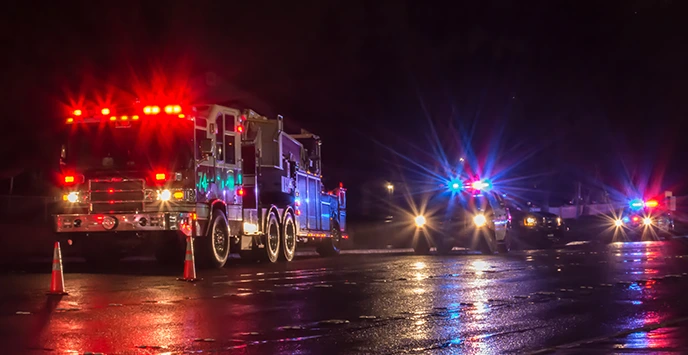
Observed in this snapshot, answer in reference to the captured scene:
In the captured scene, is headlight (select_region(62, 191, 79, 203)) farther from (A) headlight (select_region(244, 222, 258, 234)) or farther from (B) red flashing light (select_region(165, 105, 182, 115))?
(A) headlight (select_region(244, 222, 258, 234))

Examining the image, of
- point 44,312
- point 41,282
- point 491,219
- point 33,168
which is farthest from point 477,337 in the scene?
point 33,168

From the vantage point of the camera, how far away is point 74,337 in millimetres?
8633

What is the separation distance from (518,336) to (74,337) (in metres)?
4.23

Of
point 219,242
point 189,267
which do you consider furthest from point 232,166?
point 189,267

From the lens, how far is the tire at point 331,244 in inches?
1027

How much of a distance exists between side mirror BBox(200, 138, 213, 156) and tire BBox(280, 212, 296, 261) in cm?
467

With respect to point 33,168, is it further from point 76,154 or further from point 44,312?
point 44,312

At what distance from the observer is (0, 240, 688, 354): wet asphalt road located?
8.27 meters

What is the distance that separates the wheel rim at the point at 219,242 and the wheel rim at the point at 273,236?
2354 mm

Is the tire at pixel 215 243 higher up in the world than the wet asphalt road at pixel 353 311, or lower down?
higher up

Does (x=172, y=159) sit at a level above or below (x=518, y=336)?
above

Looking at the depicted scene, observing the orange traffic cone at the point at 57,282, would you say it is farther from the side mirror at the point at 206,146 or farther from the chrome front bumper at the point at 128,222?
the side mirror at the point at 206,146

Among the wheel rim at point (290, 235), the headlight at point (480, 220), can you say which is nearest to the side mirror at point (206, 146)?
the wheel rim at point (290, 235)

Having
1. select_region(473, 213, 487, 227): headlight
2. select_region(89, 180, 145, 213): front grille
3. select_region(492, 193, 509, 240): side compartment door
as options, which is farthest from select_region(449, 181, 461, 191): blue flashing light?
select_region(89, 180, 145, 213): front grille
